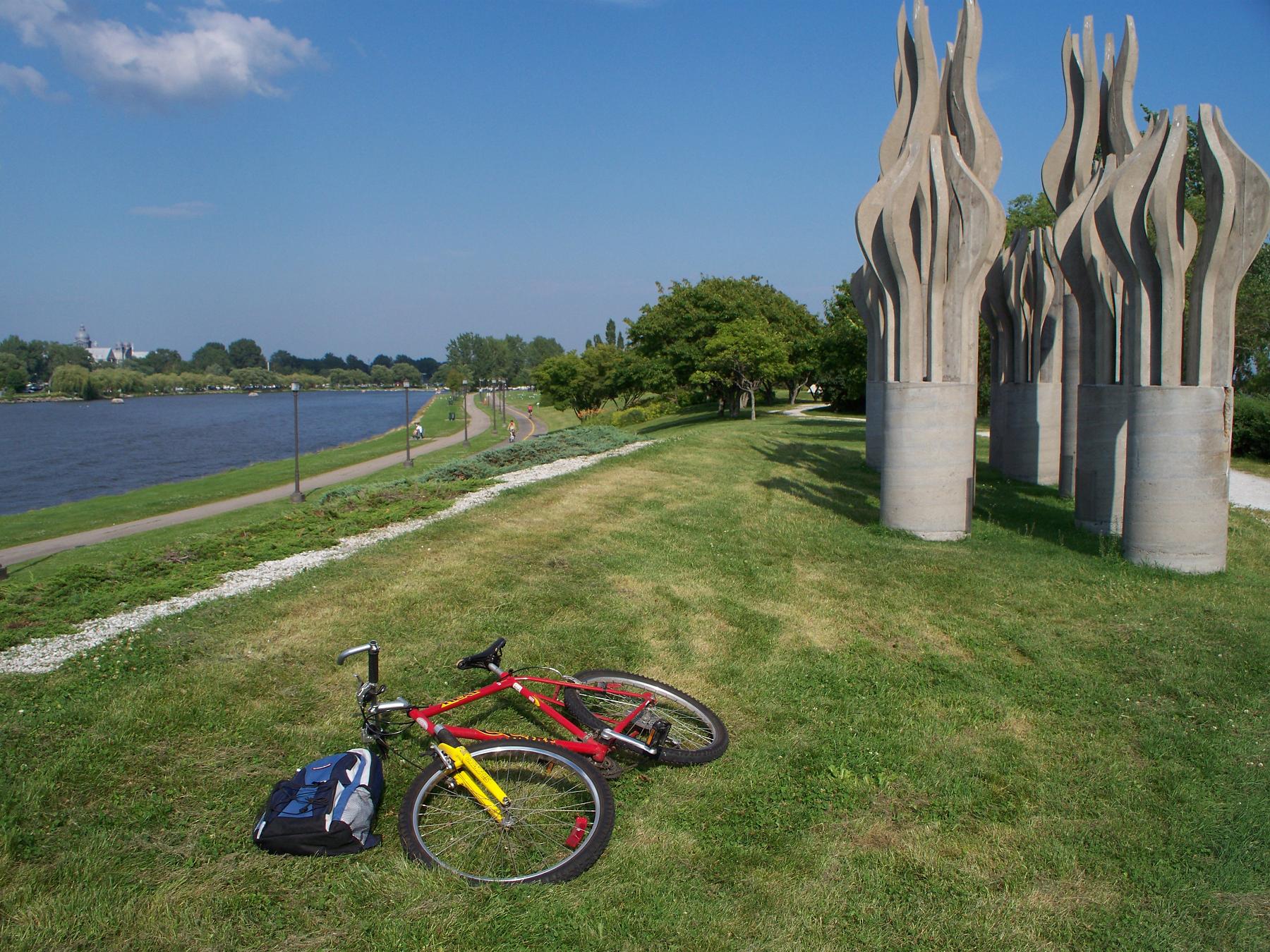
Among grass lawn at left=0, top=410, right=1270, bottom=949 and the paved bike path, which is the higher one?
grass lawn at left=0, top=410, right=1270, bottom=949

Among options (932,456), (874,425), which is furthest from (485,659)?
(874,425)

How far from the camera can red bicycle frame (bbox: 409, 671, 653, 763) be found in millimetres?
5273

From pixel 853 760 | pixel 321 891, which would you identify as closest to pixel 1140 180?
pixel 853 760

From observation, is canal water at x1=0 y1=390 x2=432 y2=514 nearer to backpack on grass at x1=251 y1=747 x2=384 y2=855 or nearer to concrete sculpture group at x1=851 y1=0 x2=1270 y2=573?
concrete sculpture group at x1=851 y1=0 x2=1270 y2=573

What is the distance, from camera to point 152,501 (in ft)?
105

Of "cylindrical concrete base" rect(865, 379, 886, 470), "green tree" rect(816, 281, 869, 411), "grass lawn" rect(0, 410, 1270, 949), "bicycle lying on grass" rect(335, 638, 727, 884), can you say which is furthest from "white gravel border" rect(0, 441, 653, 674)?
"green tree" rect(816, 281, 869, 411)

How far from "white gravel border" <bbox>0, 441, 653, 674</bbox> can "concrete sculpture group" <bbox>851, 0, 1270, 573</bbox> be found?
6596 millimetres

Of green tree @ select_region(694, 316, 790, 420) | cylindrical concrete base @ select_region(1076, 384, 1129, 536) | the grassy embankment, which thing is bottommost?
the grassy embankment

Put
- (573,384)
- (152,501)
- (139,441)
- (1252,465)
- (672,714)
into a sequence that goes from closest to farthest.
Answer: (672,714)
(1252,465)
(152,501)
(573,384)
(139,441)

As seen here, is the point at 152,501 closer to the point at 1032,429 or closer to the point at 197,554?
the point at 197,554

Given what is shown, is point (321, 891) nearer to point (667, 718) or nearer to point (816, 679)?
point (667, 718)

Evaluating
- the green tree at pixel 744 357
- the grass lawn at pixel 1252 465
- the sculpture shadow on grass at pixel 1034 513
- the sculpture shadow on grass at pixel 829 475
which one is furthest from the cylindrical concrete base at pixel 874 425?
the green tree at pixel 744 357

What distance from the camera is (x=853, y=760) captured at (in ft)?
19.9

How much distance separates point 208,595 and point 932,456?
8939 millimetres
